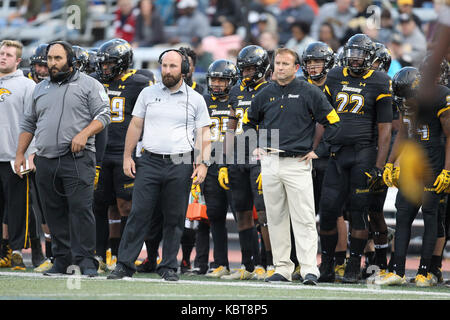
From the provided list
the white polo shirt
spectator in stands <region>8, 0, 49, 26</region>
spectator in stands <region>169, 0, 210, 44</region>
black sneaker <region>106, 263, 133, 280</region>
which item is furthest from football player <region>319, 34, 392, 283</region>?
spectator in stands <region>8, 0, 49, 26</region>

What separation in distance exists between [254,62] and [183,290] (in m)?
3.23

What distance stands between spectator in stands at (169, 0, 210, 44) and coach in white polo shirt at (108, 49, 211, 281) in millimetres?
8297

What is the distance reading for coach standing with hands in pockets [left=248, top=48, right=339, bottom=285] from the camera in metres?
9.21

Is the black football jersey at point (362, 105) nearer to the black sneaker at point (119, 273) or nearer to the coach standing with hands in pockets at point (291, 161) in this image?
the coach standing with hands in pockets at point (291, 161)

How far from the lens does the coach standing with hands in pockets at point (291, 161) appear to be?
30.2ft

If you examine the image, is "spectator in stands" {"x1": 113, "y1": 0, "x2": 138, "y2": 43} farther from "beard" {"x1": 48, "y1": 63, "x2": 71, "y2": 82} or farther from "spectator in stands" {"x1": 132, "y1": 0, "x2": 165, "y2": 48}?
"beard" {"x1": 48, "y1": 63, "x2": 71, "y2": 82}

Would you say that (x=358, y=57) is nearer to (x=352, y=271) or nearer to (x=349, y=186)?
(x=349, y=186)

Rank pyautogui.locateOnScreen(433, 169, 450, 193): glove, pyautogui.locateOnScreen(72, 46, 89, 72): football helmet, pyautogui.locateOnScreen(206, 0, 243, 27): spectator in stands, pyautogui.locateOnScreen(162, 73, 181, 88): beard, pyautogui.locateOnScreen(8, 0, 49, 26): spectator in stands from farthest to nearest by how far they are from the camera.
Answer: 1. pyautogui.locateOnScreen(8, 0, 49, 26): spectator in stands
2. pyautogui.locateOnScreen(206, 0, 243, 27): spectator in stands
3. pyautogui.locateOnScreen(72, 46, 89, 72): football helmet
4. pyautogui.locateOnScreen(433, 169, 450, 193): glove
5. pyautogui.locateOnScreen(162, 73, 181, 88): beard

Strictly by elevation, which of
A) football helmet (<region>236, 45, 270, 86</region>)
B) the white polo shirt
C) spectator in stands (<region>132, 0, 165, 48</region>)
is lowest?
the white polo shirt

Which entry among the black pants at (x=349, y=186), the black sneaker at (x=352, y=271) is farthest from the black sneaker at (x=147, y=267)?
the black sneaker at (x=352, y=271)

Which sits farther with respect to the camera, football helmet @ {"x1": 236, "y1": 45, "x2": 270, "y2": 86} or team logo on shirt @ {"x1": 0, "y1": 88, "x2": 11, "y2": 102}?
team logo on shirt @ {"x1": 0, "y1": 88, "x2": 11, "y2": 102}

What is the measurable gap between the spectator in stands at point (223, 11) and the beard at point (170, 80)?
876cm

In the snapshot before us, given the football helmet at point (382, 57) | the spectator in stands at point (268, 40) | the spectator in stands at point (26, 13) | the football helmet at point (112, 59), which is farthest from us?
the spectator in stands at point (26, 13)
